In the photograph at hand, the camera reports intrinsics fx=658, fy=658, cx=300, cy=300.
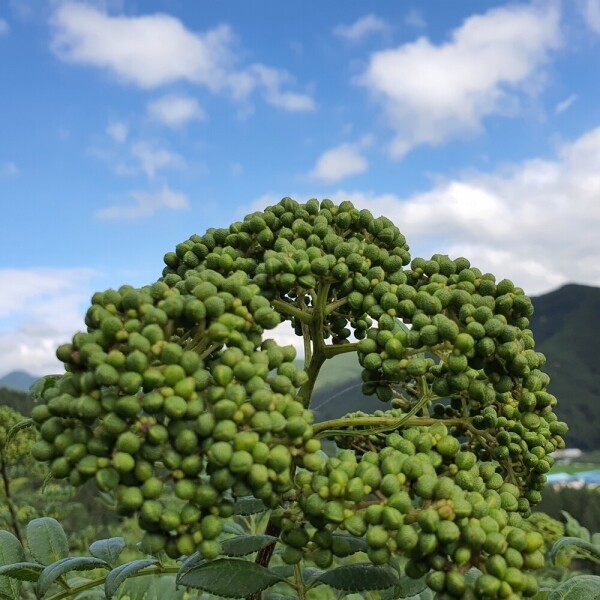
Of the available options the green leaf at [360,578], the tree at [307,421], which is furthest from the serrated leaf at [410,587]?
the green leaf at [360,578]

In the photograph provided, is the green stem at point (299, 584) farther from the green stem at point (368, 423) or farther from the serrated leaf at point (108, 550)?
the serrated leaf at point (108, 550)

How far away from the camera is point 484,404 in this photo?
3.35 meters

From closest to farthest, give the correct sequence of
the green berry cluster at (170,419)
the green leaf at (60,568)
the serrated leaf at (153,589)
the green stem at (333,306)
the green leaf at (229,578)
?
the green berry cluster at (170,419) → the green leaf at (229,578) → the green leaf at (60,568) → the green stem at (333,306) → the serrated leaf at (153,589)

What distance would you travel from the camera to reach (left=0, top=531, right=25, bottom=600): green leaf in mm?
3859

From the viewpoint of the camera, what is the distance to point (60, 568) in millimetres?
3385

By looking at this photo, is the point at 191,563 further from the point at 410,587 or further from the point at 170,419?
the point at 410,587

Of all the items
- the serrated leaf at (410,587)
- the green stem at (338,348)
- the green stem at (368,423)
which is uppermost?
the green stem at (338,348)

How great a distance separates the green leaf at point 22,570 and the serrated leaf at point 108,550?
326 millimetres

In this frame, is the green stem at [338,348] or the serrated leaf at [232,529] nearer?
the green stem at [338,348]

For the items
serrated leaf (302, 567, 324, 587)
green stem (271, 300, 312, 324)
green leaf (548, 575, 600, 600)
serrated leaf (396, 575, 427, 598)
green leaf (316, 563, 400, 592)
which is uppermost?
green stem (271, 300, 312, 324)

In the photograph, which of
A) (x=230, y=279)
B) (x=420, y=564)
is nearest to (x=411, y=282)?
(x=230, y=279)

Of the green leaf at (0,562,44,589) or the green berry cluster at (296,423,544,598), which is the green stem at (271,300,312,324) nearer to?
the green berry cluster at (296,423,544,598)

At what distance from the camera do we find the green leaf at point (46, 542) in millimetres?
3898

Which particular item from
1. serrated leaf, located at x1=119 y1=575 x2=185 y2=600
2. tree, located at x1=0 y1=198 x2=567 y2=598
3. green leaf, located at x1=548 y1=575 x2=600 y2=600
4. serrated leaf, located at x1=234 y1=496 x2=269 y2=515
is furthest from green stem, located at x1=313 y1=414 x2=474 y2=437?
serrated leaf, located at x1=119 y1=575 x2=185 y2=600
